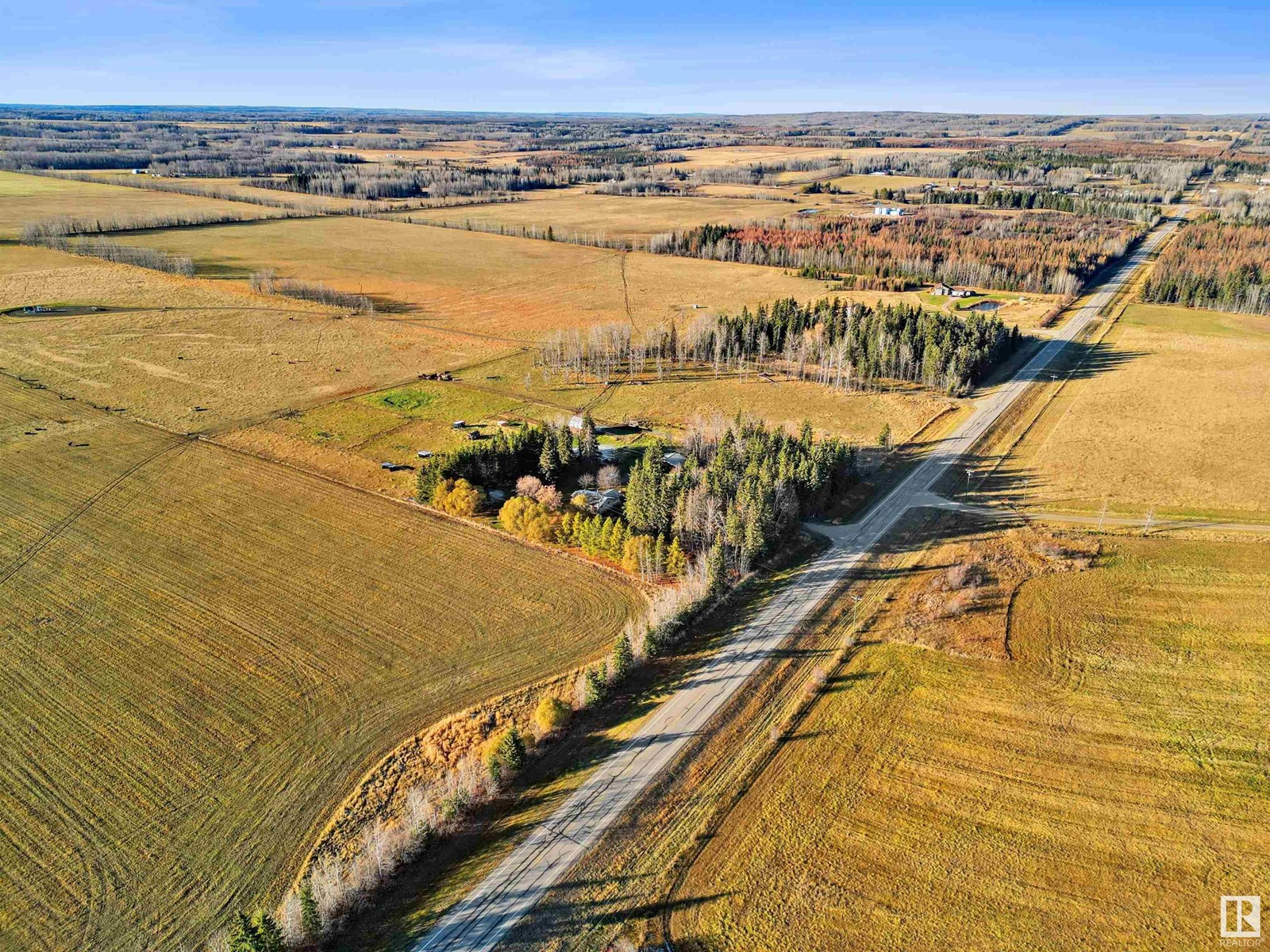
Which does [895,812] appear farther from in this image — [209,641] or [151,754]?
[209,641]

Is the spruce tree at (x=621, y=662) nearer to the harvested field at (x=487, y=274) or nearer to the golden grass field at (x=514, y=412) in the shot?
the golden grass field at (x=514, y=412)

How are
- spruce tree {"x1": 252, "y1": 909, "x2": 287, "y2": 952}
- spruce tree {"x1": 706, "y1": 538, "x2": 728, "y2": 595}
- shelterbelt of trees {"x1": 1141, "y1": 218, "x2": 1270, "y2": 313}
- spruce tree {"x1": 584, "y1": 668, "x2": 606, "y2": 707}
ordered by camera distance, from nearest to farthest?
spruce tree {"x1": 252, "y1": 909, "x2": 287, "y2": 952}
spruce tree {"x1": 584, "y1": 668, "x2": 606, "y2": 707}
spruce tree {"x1": 706, "y1": 538, "x2": 728, "y2": 595}
shelterbelt of trees {"x1": 1141, "y1": 218, "x2": 1270, "y2": 313}

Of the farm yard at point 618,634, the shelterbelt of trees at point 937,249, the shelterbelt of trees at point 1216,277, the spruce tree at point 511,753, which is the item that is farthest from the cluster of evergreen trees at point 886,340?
the spruce tree at point 511,753

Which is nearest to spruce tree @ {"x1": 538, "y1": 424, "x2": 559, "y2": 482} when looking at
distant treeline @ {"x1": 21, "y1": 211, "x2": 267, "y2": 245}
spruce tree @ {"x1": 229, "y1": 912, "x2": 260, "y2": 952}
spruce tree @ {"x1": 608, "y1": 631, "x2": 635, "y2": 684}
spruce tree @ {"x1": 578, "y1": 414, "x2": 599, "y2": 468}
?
spruce tree @ {"x1": 578, "y1": 414, "x2": 599, "y2": 468}

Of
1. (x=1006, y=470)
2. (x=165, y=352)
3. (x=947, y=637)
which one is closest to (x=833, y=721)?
(x=947, y=637)

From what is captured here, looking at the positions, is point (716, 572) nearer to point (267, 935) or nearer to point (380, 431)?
point (267, 935)

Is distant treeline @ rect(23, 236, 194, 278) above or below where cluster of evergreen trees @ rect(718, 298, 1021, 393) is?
above

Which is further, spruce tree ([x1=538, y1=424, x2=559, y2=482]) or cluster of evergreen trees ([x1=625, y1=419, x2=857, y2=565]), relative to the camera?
spruce tree ([x1=538, y1=424, x2=559, y2=482])

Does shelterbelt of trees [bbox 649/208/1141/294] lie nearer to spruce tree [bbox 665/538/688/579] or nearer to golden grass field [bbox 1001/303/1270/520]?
golden grass field [bbox 1001/303/1270/520]
